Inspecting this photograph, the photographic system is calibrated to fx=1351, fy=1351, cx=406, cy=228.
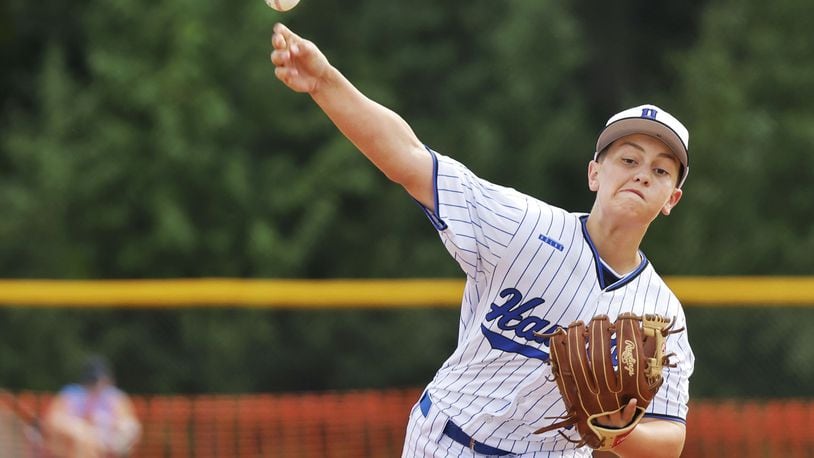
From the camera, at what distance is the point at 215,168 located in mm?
12320

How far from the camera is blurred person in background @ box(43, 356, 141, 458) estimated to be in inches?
321

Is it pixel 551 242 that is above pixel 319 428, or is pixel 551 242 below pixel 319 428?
below

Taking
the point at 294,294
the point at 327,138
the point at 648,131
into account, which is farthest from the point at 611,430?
the point at 327,138

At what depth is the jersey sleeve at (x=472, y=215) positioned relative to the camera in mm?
3025

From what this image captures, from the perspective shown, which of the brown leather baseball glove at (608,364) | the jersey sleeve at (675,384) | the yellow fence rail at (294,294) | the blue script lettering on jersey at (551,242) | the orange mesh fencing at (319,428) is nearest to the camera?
the brown leather baseball glove at (608,364)

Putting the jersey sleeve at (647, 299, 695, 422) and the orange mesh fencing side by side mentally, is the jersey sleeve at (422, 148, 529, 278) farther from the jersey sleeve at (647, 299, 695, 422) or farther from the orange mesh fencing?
the orange mesh fencing

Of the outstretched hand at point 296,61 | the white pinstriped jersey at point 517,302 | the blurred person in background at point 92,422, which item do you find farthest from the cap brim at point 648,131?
the blurred person in background at point 92,422

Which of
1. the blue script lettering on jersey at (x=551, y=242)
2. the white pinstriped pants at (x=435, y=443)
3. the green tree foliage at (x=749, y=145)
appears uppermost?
the green tree foliage at (x=749, y=145)

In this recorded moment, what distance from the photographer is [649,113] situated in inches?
127

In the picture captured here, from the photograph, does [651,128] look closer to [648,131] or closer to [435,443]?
[648,131]

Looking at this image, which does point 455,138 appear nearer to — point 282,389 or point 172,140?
point 172,140

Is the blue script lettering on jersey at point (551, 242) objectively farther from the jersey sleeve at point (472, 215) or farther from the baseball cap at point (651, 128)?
the baseball cap at point (651, 128)

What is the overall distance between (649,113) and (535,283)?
1.64 ft

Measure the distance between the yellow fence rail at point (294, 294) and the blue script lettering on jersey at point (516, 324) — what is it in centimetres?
567
